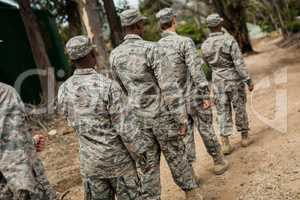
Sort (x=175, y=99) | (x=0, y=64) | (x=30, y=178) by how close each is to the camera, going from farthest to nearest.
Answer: (x=0, y=64) < (x=175, y=99) < (x=30, y=178)

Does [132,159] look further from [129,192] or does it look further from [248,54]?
[248,54]

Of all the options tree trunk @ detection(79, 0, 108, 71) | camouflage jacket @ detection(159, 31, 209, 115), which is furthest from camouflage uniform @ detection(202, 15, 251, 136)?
tree trunk @ detection(79, 0, 108, 71)

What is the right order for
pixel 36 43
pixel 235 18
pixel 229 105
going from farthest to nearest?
1. pixel 235 18
2. pixel 36 43
3. pixel 229 105

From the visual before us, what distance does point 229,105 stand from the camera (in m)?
7.88

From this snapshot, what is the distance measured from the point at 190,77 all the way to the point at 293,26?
20476mm

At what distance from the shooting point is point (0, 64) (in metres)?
15.9

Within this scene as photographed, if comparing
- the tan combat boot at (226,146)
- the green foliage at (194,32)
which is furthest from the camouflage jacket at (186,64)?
the green foliage at (194,32)

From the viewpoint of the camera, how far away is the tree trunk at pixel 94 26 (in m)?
13.7

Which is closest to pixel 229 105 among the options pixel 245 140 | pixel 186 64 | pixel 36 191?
pixel 245 140

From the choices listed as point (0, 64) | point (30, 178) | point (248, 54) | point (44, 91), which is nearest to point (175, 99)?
point (30, 178)

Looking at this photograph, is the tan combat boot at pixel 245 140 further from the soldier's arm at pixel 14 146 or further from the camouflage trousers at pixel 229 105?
the soldier's arm at pixel 14 146

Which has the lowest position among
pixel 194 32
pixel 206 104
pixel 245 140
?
pixel 194 32

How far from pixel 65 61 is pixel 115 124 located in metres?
16.5

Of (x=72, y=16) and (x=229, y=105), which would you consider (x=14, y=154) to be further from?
(x=72, y=16)
